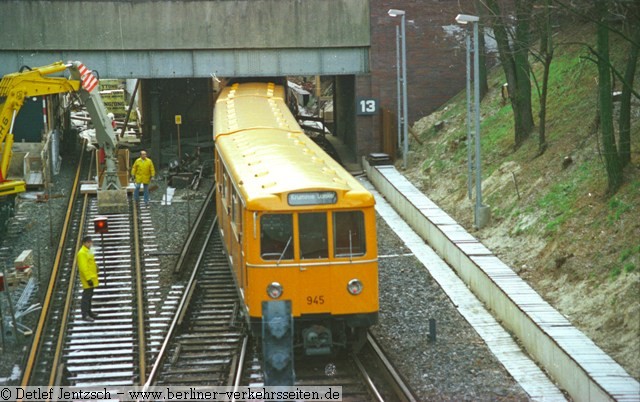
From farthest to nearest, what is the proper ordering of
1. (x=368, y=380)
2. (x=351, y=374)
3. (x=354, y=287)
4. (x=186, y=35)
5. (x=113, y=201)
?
(x=186, y=35), (x=113, y=201), (x=351, y=374), (x=354, y=287), (x=368, y=380)

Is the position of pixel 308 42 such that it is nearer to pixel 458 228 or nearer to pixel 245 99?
pixel 245 99

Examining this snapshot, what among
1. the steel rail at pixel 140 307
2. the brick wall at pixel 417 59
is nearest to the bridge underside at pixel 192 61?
the brick wall at pixel 417 59

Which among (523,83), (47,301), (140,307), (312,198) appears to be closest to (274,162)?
(312,198)

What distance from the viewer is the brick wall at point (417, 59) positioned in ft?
115

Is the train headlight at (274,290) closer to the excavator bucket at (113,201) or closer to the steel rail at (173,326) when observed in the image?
the steel rail at (173,326)

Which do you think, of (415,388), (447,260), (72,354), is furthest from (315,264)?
(447,260)

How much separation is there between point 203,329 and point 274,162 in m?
3.27

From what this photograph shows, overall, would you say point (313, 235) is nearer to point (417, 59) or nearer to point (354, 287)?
point (354, 287)

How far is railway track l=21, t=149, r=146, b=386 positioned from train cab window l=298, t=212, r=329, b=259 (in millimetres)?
3027

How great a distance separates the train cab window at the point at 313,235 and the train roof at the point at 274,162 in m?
0.20

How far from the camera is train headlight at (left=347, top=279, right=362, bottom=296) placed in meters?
14.5

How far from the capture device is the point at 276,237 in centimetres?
1441

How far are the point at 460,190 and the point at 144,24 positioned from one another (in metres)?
13.2

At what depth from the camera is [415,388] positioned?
568 inches
